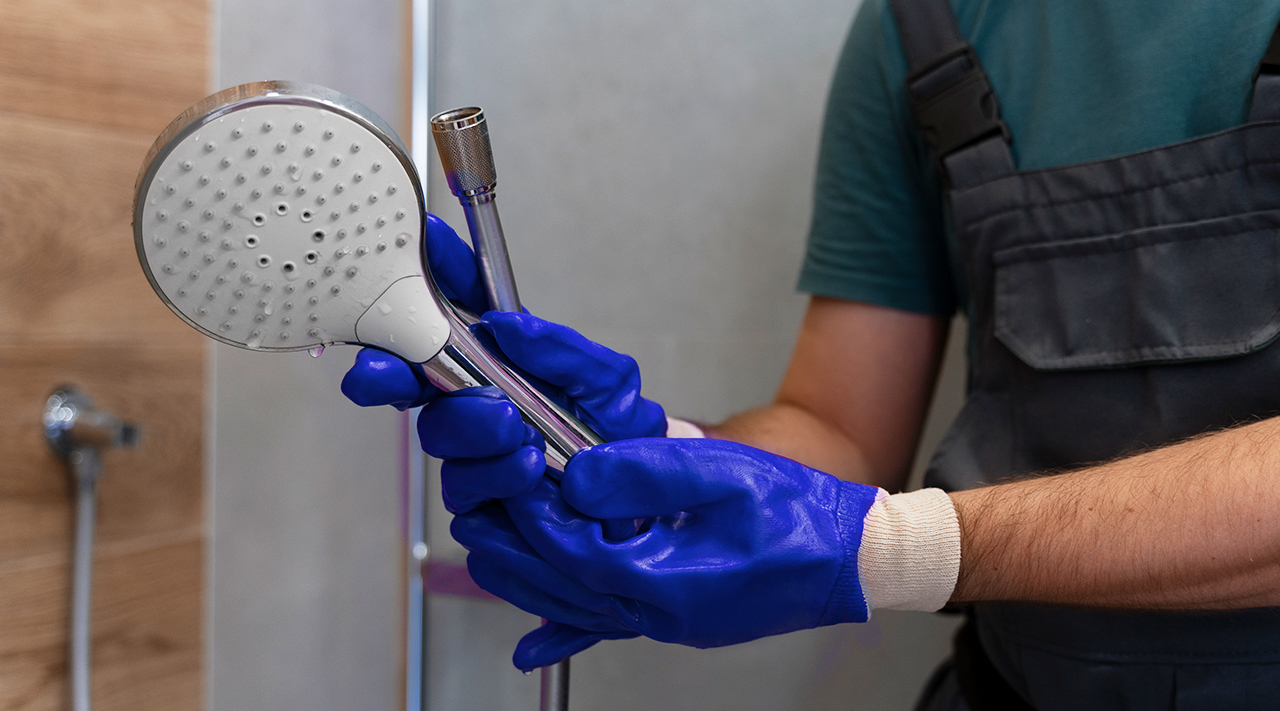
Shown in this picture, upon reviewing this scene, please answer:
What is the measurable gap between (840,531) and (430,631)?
0.59 metres

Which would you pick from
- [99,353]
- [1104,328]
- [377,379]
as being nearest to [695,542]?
[377,379]

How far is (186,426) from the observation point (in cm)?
79

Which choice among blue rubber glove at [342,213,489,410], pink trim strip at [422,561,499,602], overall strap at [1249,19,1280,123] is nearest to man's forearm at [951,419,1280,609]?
overall strap at [1249,19,1280,123]

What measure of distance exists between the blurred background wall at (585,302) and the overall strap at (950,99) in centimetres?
19

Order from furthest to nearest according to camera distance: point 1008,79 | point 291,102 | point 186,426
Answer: point 186,426, point 1008,79, point 291,102

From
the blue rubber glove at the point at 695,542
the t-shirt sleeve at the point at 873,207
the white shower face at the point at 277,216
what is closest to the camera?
the white shower face at the point at 277,216

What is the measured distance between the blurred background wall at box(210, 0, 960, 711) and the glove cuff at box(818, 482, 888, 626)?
38cm

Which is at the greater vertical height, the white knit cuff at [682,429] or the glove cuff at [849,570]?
the white knit cuff at [682,429]

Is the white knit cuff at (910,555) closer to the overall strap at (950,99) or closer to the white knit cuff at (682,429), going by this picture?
the white knit cuff at (682,429)

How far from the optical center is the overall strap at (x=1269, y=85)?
1.63 feet

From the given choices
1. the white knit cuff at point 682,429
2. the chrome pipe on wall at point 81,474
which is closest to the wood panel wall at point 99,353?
the chrome pipe on wall at point 81,474

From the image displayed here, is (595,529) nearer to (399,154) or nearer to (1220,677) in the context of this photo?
(399,154)

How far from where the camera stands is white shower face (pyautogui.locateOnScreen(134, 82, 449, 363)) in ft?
1.09

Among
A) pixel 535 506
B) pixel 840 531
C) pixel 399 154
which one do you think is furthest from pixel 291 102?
pixel 840 531
